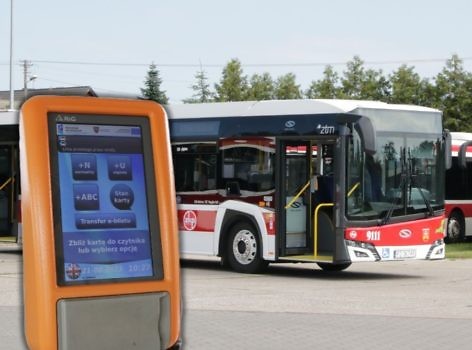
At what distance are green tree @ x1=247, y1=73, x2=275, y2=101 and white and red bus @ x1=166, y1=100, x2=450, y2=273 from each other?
126 ft

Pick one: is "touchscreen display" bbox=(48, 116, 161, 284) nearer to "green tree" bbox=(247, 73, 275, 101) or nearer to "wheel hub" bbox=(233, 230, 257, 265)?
"wheel hub" bbox=(233, 230, 257, 265)

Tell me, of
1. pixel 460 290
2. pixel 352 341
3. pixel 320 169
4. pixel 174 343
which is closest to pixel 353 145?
pixel 320 169

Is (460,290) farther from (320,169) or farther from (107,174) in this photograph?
(107,174)

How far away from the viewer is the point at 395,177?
16.3 meters

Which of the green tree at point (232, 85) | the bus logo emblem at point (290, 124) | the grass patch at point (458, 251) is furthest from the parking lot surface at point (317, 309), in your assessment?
the green tree at point (232, 85)

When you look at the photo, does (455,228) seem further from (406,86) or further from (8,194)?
(406,86)

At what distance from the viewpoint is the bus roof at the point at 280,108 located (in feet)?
51.9

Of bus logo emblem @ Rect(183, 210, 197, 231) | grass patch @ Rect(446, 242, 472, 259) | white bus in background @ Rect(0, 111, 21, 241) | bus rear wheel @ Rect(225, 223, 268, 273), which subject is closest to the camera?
bus rear wheel @ Rect(225, 223, 268, 273)

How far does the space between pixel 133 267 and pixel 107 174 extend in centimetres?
44

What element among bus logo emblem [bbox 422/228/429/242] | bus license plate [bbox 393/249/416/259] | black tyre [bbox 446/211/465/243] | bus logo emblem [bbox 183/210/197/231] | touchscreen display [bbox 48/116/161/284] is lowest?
black tyre [bbox 446/211/465/243]

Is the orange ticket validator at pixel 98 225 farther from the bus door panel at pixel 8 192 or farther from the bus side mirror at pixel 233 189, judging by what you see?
the bus door panel at pixel 8 192

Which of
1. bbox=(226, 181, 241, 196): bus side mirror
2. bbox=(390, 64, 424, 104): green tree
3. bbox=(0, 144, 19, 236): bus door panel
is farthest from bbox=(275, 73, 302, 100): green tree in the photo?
bbox=(226, 181, 241, 196): bus side mirror

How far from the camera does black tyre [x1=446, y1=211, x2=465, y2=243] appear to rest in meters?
28.2

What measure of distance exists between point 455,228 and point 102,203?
987 inches
